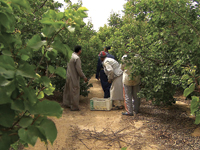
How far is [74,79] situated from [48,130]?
580 centimetres

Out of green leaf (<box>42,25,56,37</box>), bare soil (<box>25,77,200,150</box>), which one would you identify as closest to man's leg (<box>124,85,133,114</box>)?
bare soil (<box>25,77,200,150</box>)

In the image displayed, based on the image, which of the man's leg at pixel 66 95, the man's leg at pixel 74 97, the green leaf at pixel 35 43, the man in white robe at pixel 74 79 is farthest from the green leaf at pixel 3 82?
the man's leg at pixel 66 95

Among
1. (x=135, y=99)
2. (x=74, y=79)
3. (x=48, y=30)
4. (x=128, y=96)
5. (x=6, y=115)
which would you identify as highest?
(x=48, y=30)

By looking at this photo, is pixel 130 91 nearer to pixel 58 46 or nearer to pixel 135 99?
pixel 135 99

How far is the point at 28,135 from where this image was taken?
0.93m

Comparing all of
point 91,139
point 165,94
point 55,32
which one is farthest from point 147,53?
point 55,32

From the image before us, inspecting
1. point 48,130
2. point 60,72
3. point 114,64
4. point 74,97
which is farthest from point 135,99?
point 48,130

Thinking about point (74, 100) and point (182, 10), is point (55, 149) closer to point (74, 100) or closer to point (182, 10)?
point (74, 100)

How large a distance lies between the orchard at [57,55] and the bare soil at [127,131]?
31.3 inches

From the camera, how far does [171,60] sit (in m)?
4.57

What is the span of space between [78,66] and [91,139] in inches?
105

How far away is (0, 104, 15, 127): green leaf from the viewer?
3.17 feet

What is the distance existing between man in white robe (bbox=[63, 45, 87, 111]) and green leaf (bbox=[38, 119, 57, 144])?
565 centimetres

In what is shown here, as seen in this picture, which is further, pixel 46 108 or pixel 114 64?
pixel 114 64
